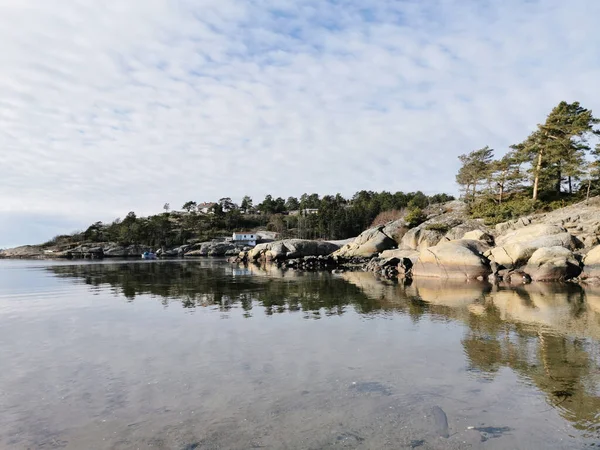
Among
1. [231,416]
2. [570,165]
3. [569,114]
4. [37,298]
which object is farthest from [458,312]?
[569,114]

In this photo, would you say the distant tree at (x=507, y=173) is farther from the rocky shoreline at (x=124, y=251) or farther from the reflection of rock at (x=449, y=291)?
the rocky shoreline at (x=124, y=251)

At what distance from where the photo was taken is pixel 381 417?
7117mm

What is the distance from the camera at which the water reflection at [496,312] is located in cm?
880

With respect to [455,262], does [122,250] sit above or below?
above

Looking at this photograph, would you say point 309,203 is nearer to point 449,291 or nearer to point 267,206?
point 267,206

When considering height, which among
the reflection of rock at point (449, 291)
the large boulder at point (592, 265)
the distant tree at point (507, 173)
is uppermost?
the distant tree at point (507, 173)

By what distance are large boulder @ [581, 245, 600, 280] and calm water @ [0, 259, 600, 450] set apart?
9.97 metres

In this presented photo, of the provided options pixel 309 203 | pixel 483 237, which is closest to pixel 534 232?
pixel 483 237

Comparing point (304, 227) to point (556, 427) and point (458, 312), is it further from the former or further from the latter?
point (556, 427)

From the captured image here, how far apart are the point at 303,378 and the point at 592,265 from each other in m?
26.4

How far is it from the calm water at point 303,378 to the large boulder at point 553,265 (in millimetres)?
9957

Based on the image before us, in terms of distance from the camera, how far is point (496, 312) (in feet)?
57.1

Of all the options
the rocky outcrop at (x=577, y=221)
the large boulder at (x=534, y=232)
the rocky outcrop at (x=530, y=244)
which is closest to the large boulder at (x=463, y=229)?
the rocky outcrop at (x=577, y=221)

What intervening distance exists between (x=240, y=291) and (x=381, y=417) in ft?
67.2
